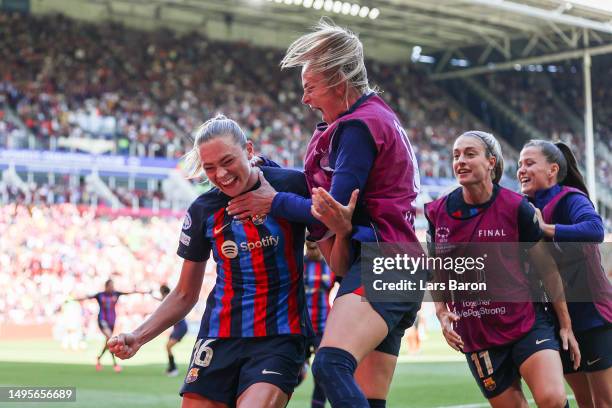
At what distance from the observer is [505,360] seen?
5258 mm

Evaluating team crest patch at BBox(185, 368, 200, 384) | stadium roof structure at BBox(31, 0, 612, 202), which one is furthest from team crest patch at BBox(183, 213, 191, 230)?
stadium roof structure at BBox(31, 0, 612, 202)

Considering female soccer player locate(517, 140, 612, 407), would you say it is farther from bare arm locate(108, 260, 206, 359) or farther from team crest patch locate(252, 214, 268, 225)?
bare arm locate(108, 260, 206, 359)

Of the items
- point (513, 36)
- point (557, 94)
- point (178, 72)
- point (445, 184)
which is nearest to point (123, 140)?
point (178, 72)

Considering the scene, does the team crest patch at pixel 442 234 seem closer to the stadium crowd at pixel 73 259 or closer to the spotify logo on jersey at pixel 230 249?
the spotify logo on jersey at pixel 230 249

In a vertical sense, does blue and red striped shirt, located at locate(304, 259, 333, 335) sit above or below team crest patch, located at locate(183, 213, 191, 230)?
below

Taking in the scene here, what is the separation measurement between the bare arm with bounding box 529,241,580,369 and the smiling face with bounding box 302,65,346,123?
180cm

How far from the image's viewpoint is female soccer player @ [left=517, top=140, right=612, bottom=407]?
5.66 meters

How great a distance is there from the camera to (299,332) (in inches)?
174

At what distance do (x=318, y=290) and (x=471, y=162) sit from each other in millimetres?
5028

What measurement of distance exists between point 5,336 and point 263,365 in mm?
17772

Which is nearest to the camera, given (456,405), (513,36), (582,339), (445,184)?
(582,339)

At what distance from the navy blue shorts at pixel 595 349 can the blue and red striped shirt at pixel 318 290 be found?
13.7 ft

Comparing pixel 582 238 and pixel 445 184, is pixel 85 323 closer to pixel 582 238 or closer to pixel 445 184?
pixel 445 184

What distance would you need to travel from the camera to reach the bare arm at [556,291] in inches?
213
